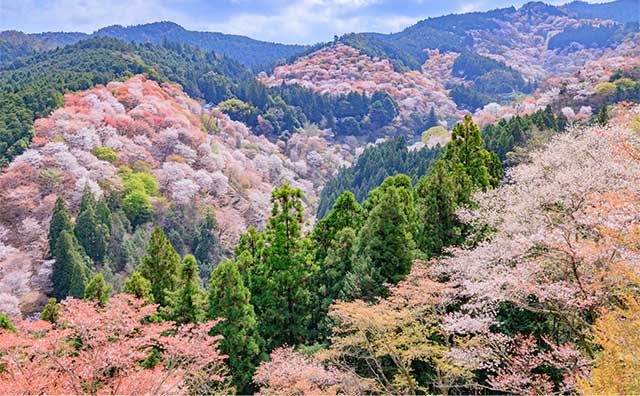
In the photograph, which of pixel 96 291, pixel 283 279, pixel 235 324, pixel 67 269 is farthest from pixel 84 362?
pixel 67 269

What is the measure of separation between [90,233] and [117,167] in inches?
356

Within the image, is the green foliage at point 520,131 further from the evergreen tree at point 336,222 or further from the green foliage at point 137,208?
the green foliage at point 137,208

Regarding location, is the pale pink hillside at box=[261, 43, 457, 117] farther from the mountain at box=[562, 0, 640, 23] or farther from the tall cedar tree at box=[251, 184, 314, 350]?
the mountain at box=[562, 0, 640, 23]

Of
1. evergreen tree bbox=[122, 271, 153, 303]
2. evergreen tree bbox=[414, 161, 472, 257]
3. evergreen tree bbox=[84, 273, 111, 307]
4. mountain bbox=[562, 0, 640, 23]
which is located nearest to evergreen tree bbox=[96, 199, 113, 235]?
evergreen tree bbox=[84, 273, 111, 307]

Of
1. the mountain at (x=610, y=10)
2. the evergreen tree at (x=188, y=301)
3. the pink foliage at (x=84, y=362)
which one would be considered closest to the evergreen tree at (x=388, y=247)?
the evergreen tree at (x=188, y=301)

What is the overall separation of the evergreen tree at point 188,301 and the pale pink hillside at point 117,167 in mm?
12867

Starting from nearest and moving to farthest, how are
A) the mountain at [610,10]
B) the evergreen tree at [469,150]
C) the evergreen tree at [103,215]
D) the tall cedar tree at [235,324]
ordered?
the tall cedar tree at [235,324]
the evergreen tree at [469,150]
the evergreen tree at [103,215]
the mountain at [610,10]

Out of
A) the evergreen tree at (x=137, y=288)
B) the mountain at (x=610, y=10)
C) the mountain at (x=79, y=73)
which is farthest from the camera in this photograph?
the mountain at (x=610, y=10)

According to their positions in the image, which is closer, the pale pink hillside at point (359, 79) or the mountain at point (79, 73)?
the mountain at point (79, 73)

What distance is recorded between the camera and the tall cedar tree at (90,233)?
26000 mm

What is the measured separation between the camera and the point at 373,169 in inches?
1891

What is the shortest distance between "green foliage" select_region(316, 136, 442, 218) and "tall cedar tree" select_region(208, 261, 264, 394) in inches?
1241

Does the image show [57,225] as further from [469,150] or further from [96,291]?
[469,150]

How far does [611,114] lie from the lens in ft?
95.3
